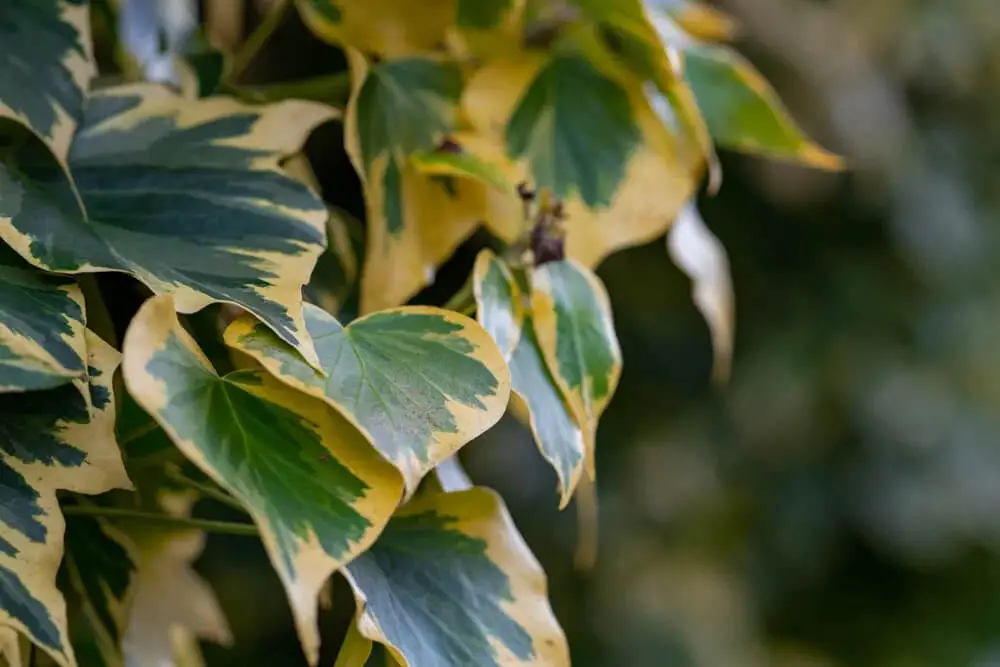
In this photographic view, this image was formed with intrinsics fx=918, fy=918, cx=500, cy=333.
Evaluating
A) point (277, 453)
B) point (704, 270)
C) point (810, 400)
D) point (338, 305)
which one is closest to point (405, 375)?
point (277, 453)

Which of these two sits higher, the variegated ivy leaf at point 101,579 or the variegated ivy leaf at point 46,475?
the variegated ivy leaf at point 46,475

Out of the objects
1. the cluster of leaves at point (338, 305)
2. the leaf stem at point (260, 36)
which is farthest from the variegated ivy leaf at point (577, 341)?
the leaf stem at point (260, 36)

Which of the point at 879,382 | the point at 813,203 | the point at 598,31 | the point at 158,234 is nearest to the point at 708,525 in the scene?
the point at 879,382

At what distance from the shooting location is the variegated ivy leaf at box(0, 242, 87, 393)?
0.27 m

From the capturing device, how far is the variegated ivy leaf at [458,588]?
1.05 feet

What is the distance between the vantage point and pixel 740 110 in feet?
1.68

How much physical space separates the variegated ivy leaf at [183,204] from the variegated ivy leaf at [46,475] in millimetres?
36

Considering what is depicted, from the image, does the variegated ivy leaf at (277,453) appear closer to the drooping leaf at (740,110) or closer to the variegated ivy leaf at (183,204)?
the variegated ivy leaf at (183,204)

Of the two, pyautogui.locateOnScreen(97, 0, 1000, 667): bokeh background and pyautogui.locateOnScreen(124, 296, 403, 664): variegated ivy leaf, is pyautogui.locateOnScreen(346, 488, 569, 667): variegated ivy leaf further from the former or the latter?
pyautogui.locateOnScreen(97, 0, 1000, 667): bokeh background

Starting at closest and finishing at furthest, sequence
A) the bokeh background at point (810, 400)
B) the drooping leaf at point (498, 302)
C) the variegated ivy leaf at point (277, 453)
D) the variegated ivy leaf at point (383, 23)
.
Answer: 1. the variegated ivy leaf at point (277, 453)
2. the drooping leaf at point (498, 302)
3. the variegated ivy leaf at point (383, 23)
4. the bokeh background at point (810, 400)

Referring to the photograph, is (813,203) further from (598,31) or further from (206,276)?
(206,276)

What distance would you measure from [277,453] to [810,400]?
1.01 metres

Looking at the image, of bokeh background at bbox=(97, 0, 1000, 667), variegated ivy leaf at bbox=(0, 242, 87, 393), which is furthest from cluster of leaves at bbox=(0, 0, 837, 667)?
bokeh background at bbox=(97, 0, 1000, 667)

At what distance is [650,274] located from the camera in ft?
3.87
